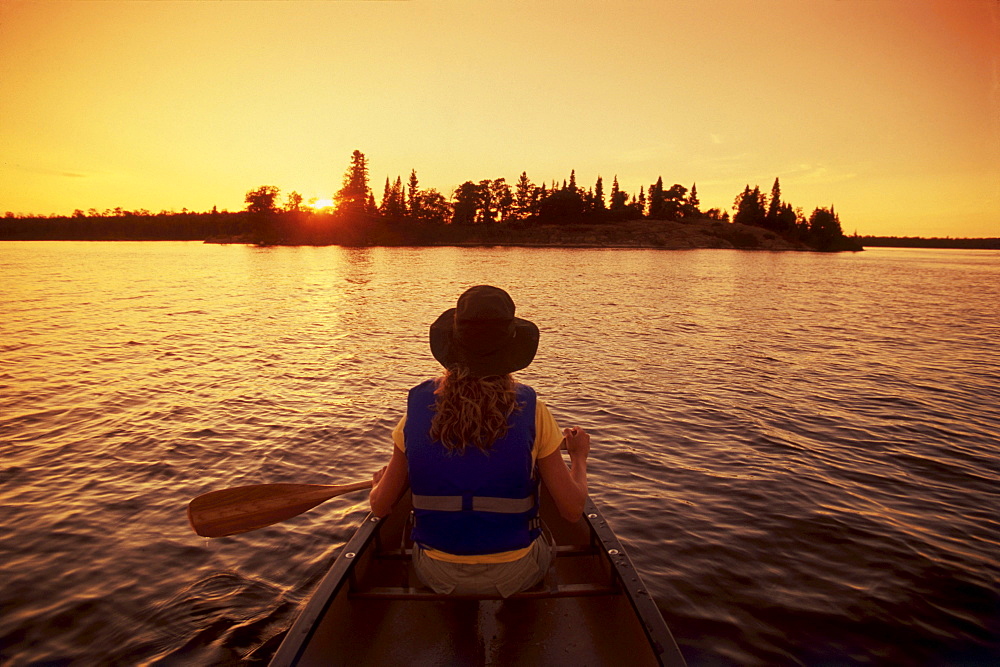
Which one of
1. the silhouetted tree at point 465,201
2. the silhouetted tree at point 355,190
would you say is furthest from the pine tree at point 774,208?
the silhouetted tree at point 355,190

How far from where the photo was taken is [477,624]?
10.8 ft

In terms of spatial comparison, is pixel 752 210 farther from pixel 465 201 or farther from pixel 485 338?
pixel 485 338

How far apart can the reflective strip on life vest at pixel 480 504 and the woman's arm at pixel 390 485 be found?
0.20 m

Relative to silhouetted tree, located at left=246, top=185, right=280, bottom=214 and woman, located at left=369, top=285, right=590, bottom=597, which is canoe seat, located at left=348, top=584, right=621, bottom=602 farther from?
silhouetted tree, located at left=246, top=185, right=280, bottom=214

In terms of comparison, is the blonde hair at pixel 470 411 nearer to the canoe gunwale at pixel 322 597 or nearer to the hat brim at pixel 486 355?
the hat brim at pixel 486 355

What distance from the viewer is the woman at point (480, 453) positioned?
2.76 metres

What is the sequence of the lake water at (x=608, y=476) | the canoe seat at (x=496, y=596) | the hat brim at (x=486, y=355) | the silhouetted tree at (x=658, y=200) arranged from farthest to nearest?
1. the silhouetted tree at (x=658, y=200)
2. the lake water at (x=608, y=476)
3. the canoe seat at (x=496, y=596)
4. the hat brim at (x=486, y=355)

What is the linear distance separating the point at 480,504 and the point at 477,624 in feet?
3.21

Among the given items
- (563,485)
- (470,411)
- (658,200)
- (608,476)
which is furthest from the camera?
(658,200)

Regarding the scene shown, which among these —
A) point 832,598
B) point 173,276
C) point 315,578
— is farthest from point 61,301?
point 832,598

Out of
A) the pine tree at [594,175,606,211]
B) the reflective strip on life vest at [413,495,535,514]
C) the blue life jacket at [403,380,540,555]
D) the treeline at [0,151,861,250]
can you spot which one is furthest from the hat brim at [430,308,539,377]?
the pine tree at [594,175,606,211]

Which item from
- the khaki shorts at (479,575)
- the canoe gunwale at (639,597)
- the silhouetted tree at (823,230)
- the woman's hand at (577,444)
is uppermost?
the silhouetted tree at (823,230)

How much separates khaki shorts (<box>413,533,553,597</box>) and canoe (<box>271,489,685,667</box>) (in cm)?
6

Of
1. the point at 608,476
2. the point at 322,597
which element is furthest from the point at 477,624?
the point at 608,476
